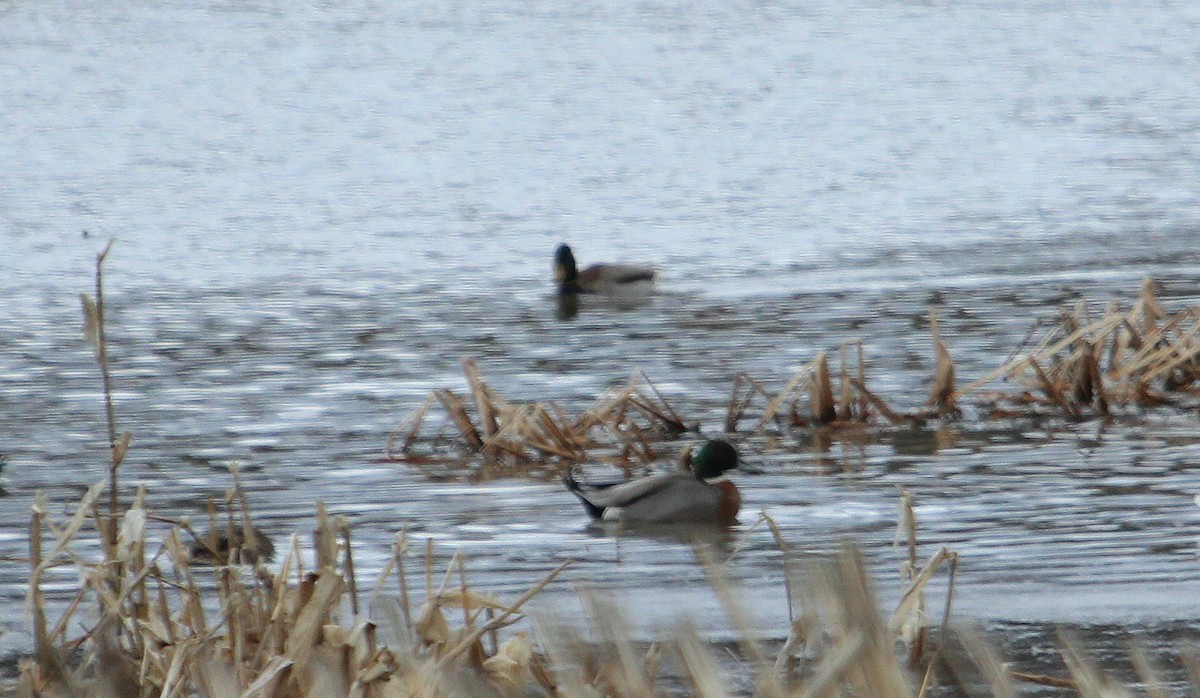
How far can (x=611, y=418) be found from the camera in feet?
34.5

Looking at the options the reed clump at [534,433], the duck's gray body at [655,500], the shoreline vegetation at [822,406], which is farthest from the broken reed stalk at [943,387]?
the duck's gray body at [655,500]

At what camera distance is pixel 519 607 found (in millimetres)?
4305

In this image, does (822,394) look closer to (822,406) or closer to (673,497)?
(822,406)

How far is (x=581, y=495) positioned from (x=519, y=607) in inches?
180

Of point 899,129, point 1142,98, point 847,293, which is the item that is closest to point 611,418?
point 847,293

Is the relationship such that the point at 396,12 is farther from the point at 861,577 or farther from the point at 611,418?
the point at 861,577

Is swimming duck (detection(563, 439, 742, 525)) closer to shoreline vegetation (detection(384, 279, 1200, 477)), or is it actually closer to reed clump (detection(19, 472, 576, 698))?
shoreline vegetation (detection(384, 279, 1200, 477))

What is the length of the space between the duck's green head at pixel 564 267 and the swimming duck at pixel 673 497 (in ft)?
24.2

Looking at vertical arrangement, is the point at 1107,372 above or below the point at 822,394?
below

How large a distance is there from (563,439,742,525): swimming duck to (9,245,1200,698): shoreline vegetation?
85 centimetres

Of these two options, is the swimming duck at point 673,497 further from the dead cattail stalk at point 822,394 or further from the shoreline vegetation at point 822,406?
the dead cattail stalk at point 822,394

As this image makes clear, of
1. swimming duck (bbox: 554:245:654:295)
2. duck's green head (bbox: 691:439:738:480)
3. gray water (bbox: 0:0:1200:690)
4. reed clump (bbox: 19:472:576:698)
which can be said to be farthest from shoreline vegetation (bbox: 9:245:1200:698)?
swimming duck (bbox: 554:245:654:295)

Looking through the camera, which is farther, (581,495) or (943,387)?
(943,387)

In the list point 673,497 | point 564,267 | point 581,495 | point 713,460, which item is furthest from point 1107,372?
point 564,267
